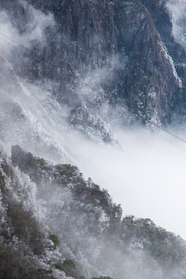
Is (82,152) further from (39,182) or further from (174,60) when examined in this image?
(174,60)

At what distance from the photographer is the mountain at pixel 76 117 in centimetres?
3888

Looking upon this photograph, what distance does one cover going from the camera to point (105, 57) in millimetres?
127000

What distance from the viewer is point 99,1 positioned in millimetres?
124000

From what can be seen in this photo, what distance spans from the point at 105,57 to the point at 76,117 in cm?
3691

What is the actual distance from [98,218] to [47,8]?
86.5 meters

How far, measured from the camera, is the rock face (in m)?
107

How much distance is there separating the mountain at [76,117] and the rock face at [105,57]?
422 mm

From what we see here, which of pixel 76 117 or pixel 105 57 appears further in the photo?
pixel 105 57

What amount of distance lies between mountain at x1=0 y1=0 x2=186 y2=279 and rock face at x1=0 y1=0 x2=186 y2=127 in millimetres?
422

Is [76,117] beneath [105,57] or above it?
beneath

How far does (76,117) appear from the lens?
342ft

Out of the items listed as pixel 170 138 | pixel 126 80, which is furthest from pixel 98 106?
pixel 170 138

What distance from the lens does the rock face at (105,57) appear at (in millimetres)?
107125

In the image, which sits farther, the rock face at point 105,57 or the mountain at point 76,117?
the rock face at point 105,57
